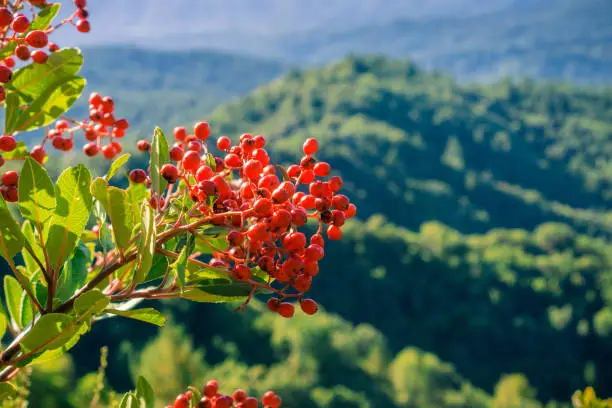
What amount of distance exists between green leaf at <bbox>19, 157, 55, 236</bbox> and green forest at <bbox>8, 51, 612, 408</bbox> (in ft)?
1.95

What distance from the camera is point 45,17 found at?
63.6 inches

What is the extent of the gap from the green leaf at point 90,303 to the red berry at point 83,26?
3.47ft

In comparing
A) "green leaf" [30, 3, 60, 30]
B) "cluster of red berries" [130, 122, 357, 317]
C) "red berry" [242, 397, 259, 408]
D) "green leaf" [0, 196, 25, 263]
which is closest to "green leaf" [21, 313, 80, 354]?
"green leaf" [0, 196, 25, 263]

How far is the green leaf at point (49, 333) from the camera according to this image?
1066mm

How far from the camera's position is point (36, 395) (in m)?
20.8

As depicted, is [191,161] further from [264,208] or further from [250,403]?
[250,403]

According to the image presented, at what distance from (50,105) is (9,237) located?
53 cm

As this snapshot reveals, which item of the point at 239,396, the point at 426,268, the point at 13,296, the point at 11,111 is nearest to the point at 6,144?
the point at 11,111

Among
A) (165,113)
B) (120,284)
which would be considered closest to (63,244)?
(120,284)

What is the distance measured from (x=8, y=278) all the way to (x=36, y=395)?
2197cm

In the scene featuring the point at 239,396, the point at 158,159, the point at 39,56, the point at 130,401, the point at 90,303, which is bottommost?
the point at 239,396

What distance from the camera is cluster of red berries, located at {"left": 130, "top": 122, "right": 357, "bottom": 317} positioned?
3.40 feet

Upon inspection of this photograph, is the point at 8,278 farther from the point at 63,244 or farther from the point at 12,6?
the point at 12,6

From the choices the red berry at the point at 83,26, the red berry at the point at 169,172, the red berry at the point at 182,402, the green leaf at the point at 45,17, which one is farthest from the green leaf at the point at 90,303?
the red berry at the point at 83,26
